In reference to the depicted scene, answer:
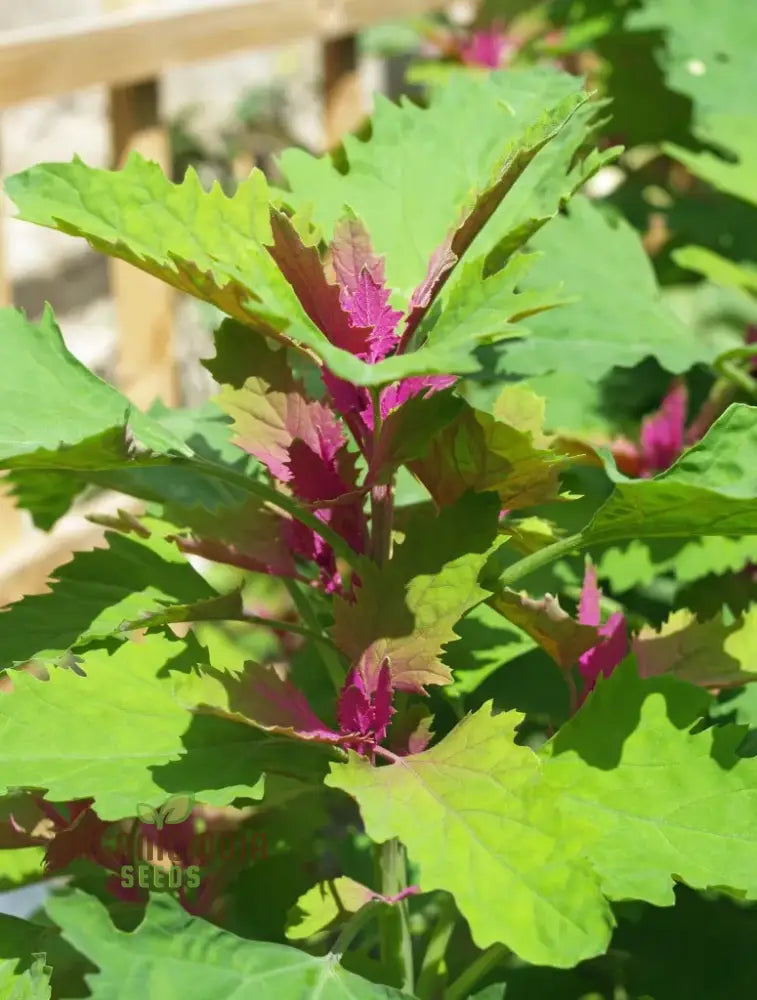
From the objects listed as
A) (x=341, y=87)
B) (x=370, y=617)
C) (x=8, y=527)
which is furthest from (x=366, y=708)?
(x=341, y=87)

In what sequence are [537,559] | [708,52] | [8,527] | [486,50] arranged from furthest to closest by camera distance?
[8,527] → [486,50] → [708,52] → [537,559]

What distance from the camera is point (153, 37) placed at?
2471 mm

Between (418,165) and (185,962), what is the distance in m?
0.43

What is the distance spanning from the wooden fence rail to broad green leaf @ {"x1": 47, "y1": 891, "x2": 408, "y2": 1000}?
1.83m

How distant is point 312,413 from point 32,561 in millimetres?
1859

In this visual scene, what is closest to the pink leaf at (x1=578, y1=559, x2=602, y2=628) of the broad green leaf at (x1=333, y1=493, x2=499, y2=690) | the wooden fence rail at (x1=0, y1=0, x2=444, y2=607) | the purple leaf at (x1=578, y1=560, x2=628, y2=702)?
the purple leaf at (x1=578, y1=560, x2=628, y2=702)

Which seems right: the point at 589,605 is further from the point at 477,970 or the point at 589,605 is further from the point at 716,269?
the point at 716,269

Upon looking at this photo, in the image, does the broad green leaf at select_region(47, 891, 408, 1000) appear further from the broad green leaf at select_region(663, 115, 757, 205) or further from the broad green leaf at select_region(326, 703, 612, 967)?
the broad green leaf at select_region(663, 115, 757, 205)

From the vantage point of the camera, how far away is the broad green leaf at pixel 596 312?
82cm

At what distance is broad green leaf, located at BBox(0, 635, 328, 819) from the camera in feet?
1.70

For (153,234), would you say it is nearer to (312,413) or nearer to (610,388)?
(312,413)

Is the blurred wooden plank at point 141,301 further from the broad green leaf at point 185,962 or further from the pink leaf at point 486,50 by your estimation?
the broad green leaf at point 185,962

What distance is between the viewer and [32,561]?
92.3 inches

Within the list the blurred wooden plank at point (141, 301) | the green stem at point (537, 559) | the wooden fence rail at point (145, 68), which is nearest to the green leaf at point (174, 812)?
the green stem at point (537, 559)
